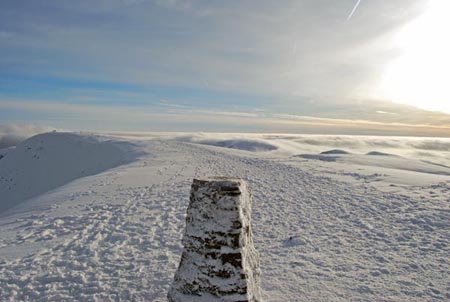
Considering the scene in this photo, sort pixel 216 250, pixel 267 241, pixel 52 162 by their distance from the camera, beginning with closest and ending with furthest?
pixel 216 250 → pixel 267 241 → pixel 52 162

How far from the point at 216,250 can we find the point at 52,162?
37.8 m

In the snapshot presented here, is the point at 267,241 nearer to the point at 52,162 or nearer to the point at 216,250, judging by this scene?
the point at 216,250

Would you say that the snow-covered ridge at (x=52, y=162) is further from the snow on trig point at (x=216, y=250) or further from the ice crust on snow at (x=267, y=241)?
the snow on trig point at (x=216, y=250)

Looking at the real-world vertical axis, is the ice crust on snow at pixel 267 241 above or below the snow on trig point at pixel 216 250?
below

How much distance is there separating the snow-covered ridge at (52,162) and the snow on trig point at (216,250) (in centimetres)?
2481

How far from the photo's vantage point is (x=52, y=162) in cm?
3641

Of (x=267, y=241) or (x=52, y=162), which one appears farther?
(x=52, y=162)

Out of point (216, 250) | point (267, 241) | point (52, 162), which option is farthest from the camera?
point (52, 162)

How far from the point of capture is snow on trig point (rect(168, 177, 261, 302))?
3.77 meters

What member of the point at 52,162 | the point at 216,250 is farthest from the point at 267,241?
the point at 52,162

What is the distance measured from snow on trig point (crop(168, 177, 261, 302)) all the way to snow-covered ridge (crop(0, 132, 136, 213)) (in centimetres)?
2481

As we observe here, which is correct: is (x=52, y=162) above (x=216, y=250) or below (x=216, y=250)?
below

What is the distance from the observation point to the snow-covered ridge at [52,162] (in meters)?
31.5

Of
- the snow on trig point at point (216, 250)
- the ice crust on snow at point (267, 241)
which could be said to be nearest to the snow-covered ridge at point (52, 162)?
the ice crust on snow at point (267, 241)
